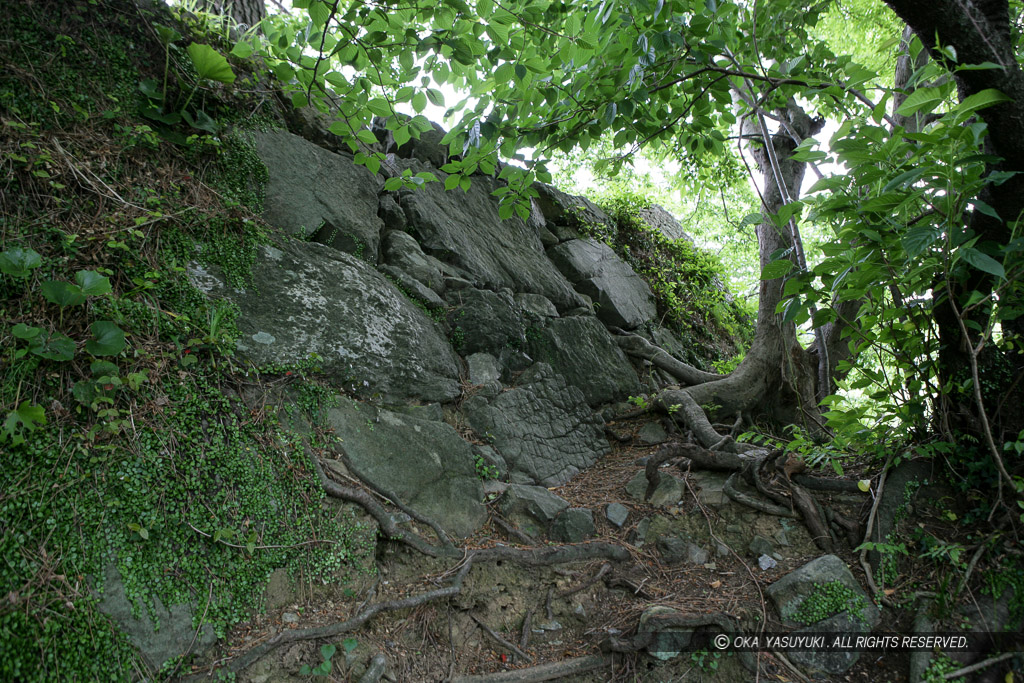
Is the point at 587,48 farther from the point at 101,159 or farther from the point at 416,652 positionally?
the point at 416,652

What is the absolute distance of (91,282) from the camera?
249 cm

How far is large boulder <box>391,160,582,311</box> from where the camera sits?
5.18m

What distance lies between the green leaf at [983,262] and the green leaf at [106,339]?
3.70 m

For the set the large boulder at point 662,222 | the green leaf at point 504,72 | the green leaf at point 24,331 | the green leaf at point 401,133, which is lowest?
the green leaf at point 24,331

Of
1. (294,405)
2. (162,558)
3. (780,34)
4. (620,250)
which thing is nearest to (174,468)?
(162,558)

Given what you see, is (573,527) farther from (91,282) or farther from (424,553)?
(91,282)

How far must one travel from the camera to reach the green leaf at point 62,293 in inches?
93.7

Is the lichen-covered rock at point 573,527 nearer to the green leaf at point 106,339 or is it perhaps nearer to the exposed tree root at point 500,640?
the exposed tree root at point 500,640

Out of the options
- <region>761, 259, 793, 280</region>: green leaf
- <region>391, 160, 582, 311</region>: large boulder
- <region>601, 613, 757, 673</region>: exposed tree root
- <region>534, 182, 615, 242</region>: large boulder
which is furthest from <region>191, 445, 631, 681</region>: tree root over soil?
<region>534, 182, 615, 242</region>: large boulder

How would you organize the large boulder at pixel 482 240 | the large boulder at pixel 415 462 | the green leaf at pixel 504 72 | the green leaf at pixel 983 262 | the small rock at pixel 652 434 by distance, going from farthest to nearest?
the large boulder at pixel 482 240 → the small rock at pixel 652 434 → the large boulder at pixel 415 462 → the green leaf at pixel 504 72 → the green leaf at pixel 983 262

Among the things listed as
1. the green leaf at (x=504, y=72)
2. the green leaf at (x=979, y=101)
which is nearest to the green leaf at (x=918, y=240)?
the green leaf at (x=979, y=101)

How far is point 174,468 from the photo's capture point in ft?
8.05

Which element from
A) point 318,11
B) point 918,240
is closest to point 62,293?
point 318,11

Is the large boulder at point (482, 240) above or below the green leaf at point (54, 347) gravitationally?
above
